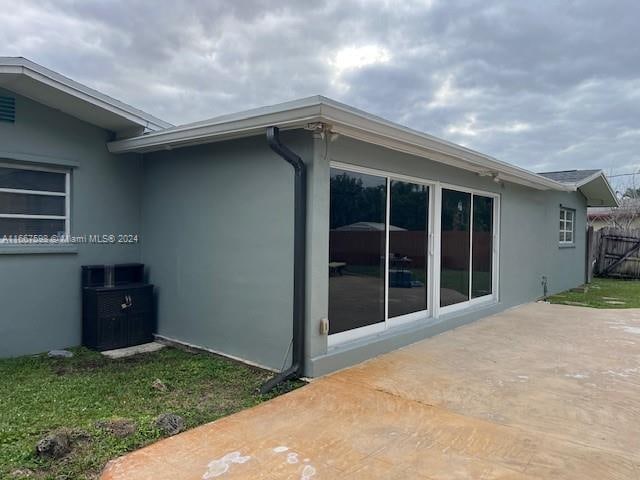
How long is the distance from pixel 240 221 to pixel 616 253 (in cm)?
1614

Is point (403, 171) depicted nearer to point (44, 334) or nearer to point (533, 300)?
point (44, 334)

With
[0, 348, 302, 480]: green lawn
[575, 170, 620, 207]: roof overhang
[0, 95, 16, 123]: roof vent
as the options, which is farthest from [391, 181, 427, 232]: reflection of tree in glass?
[575, 170, 620, 207]: roof overhang

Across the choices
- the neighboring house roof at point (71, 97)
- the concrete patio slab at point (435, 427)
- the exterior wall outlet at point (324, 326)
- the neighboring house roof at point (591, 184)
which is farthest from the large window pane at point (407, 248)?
the neighboring house roof at point (591, 184)

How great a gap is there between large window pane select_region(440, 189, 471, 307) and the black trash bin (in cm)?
431

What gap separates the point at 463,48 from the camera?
419 inches

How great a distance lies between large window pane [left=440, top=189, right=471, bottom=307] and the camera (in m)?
6.82

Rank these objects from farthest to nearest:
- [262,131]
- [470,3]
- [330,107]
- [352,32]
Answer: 1. [352,32]
2. [470,3]
3. [262,131]
4. [330,107]

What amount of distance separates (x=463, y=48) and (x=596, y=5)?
2.88 m

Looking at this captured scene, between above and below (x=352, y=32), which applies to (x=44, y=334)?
below

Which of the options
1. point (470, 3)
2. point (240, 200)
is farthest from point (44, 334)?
point (470, 3)

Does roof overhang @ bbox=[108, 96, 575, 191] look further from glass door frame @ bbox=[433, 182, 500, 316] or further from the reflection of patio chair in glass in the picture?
the reflection of patio chair in glass

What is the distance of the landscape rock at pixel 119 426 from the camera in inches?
126

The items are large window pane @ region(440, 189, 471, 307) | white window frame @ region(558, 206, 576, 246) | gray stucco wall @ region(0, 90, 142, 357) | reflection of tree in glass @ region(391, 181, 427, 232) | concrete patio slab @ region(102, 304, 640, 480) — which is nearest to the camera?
concrete patio slab @ region(102, 304, 640, 480)

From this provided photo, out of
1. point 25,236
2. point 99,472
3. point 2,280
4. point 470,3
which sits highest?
point 470,3
